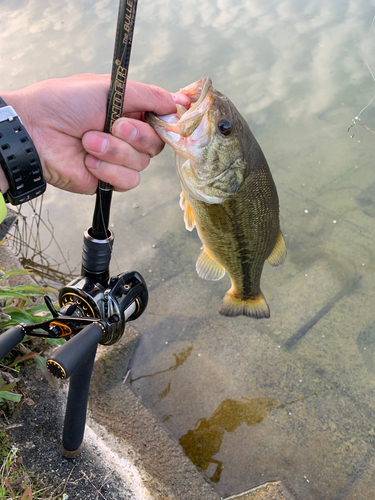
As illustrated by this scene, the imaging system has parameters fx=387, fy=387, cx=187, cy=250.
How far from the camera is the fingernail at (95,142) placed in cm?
136

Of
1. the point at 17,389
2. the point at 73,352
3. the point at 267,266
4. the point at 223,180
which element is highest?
the point at 223,180

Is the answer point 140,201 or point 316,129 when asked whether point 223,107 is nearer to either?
point 140,201

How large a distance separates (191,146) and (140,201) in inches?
92.6

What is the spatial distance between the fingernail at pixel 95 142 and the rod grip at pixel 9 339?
69cm

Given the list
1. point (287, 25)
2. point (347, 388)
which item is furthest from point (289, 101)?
point (347, 388)

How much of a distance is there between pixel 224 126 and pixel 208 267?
82 centimetres

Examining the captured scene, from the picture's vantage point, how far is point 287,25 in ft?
16.7

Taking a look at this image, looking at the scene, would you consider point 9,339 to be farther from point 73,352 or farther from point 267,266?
point 267,266

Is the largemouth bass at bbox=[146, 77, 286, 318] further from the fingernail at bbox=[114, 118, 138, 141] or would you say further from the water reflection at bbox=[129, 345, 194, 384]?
the water reflection at bbox=[129, 345, 194, 384]

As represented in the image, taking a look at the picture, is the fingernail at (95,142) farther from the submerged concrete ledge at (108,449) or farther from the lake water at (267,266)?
the lake water at (267,266)

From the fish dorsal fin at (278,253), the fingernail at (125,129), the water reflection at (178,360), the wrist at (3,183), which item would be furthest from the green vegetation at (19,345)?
the fish dorsal fin at (278,253)

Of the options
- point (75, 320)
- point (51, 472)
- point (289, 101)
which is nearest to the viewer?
point (75, 320)

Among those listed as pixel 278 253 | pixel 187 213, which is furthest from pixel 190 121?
pixel 278 253

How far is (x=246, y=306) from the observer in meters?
2.19
